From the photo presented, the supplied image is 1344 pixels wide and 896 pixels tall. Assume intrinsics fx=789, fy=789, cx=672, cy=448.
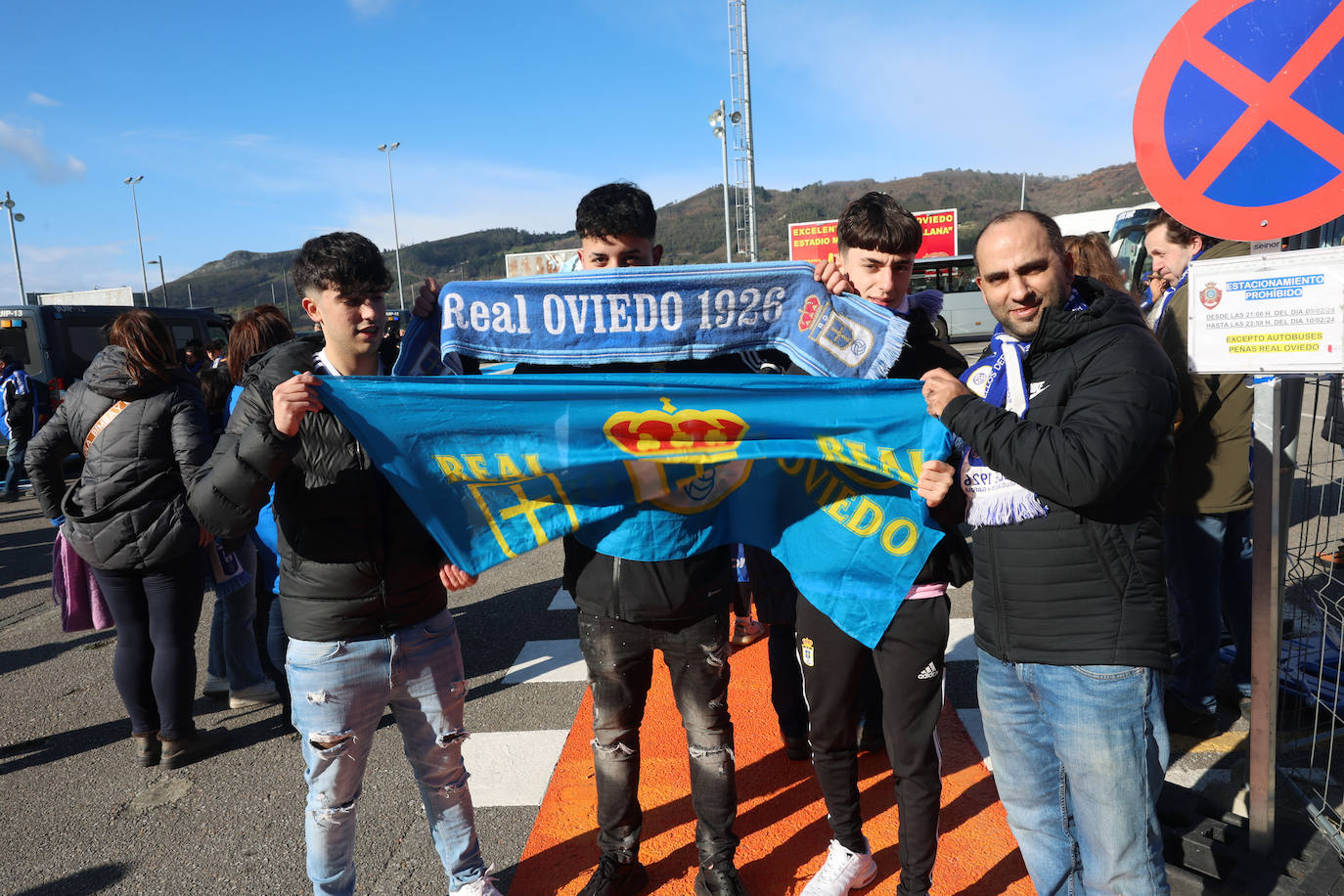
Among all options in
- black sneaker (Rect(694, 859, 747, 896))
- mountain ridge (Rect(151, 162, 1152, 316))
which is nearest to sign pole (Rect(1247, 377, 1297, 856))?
black sneaker (Rect(694, 859, 747, 896))

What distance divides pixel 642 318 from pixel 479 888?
1936mm

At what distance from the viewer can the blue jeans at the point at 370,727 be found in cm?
230

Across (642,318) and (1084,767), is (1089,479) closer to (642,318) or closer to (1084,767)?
(1084,767)

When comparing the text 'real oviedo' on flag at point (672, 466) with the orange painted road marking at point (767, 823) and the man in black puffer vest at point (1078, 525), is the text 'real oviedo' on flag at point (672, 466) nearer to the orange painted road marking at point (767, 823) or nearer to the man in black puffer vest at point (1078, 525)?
the man in black puffer vest at point (1078, 525)

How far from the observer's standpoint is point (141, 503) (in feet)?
11.8

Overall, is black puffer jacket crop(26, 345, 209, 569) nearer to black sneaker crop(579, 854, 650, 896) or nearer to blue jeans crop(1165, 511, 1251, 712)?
black sneaker crop(579, 854, 650, 896)

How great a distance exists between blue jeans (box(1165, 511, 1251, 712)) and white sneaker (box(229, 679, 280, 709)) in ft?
15.2

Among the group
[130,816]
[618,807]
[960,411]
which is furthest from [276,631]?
[960,411]

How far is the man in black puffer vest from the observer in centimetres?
182

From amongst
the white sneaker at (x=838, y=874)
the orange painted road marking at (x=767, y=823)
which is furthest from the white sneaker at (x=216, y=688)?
the white sneaker at (x=838, y=874)

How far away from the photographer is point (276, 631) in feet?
13.1

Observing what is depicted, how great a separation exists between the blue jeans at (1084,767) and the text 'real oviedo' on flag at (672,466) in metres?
0.45

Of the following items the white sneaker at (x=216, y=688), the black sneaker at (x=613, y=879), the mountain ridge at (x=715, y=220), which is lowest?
the white sneaker at (x=216, y=688)

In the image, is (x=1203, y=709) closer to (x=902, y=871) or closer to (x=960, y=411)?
(x=902, y=871)
